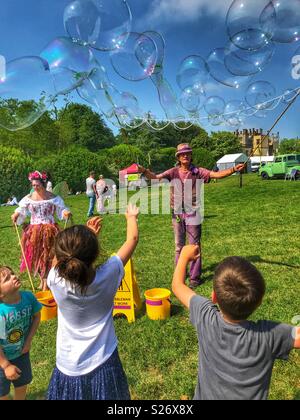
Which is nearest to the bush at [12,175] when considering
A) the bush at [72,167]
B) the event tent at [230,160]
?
the bush at [72,167]

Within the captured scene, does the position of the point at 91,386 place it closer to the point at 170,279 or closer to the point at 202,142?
the point at 170,279

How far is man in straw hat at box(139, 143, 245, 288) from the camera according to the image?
4785 mm

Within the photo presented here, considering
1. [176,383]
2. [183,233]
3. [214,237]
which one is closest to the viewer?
[176,383]

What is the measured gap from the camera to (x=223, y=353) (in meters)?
1.58

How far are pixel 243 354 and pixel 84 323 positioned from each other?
841 mm

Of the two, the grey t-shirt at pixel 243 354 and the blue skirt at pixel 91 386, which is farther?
the blue skirt at pixel 91 386

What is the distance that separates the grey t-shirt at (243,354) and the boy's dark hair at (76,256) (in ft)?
2.19

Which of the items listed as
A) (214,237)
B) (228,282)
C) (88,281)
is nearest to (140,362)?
(88,281)

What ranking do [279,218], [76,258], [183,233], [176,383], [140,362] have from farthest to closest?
1. [279,218]
2. [183,233]
3. [140,362]
4. [176,383]
5. [76,258]

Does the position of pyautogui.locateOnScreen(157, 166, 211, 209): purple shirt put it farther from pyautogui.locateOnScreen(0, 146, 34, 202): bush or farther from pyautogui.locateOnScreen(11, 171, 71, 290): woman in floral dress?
pyautogui.locateOnScreen(0, 146, 34, 202): bush

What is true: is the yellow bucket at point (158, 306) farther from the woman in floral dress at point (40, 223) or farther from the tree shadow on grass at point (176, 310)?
the woman in floral dress at point (40, 223)

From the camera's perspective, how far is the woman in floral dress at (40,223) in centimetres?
479
